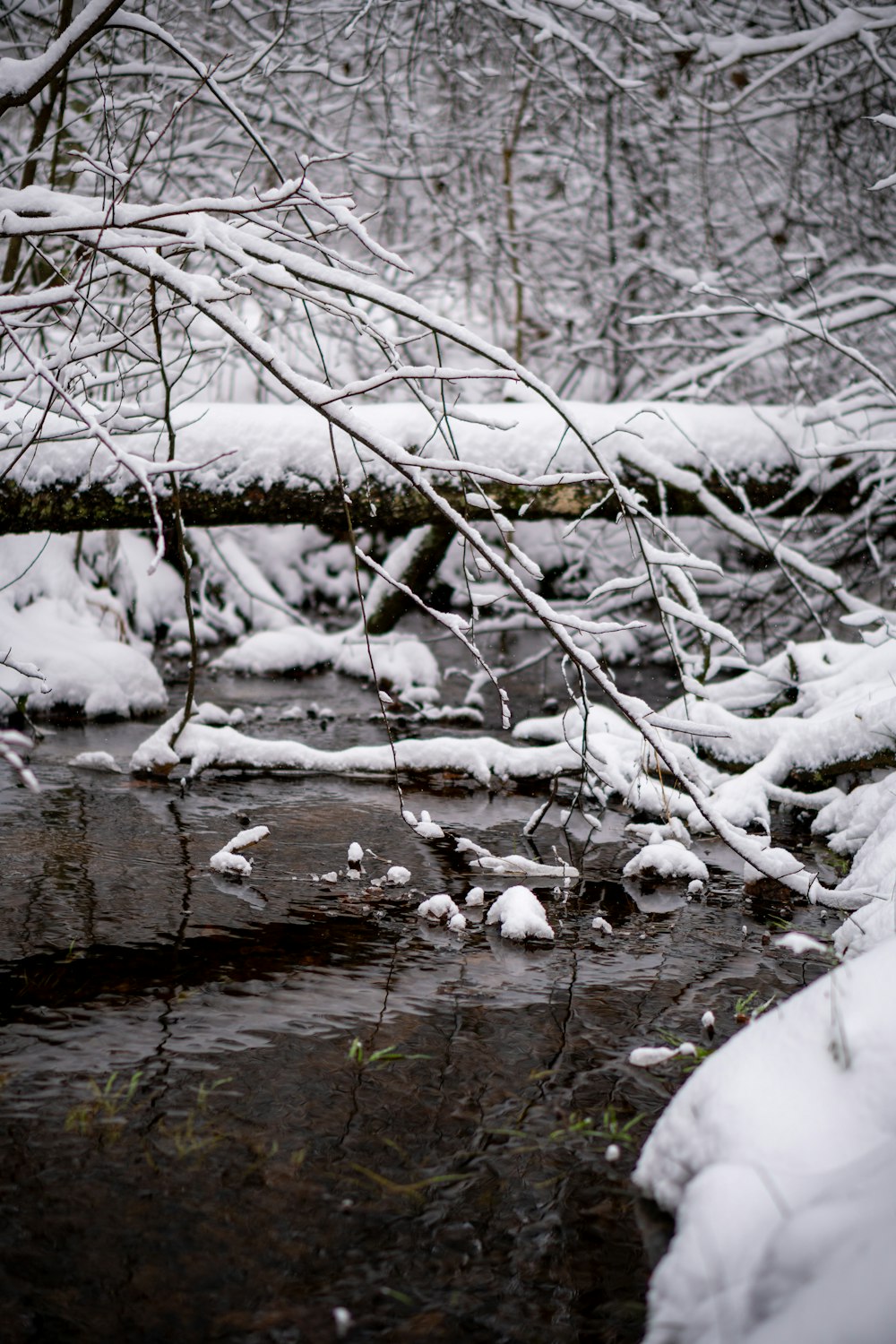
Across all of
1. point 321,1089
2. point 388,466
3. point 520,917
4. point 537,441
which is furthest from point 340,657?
point 321,1089

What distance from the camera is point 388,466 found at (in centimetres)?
503

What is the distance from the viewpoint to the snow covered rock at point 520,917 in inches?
113

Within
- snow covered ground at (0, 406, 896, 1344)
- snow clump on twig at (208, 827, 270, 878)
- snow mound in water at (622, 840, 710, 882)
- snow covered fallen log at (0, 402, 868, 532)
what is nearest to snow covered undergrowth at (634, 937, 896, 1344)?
snow covered ground at (0, 406, 896, 1344)

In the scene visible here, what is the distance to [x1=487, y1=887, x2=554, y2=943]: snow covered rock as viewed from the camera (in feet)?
9.45

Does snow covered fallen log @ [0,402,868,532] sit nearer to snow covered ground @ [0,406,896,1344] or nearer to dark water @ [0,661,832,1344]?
snow covered ground @ [0,406,896,1344]

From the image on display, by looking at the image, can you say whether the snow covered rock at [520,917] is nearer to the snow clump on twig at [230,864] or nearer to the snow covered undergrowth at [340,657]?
the snow clump on twig at [230,864]

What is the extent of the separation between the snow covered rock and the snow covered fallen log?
83.8 inches

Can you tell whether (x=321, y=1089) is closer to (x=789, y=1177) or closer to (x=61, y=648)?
(x=789, y=1177)

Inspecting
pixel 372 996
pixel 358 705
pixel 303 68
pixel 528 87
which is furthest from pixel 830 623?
pixel 372 996

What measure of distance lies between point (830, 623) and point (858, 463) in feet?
8.27

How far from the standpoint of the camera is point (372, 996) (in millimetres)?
2520

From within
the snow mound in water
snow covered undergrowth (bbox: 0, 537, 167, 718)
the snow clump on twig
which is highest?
the snow mound in water

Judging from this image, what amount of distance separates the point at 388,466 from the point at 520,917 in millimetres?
2776

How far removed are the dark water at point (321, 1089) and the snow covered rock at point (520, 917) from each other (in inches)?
2.1
